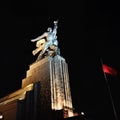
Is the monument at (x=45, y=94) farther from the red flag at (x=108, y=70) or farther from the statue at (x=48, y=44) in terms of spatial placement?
the red flag at (x=108, y=70)

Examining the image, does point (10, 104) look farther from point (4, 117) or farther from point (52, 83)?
point (52, 83)

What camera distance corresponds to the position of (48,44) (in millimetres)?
34156

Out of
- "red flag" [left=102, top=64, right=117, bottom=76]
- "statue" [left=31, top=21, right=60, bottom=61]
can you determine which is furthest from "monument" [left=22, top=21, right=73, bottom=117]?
"red flag" [left=102, top=64, right=117, bottom=76]

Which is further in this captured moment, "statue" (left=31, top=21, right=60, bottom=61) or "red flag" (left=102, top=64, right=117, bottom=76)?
"statue" (left=31, top=21, right=60, bottom=61)

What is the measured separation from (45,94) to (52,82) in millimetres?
1999

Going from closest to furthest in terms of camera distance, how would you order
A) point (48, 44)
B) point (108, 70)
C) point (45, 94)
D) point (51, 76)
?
point (108, 70)
point (45, 94)
point (51, 76)
point (48, 44)

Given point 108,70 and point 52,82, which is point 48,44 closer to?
point 52,82

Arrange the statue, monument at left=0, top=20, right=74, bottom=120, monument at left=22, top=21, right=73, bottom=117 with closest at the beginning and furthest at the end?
1. monument at left=0, top=20, right=74, bottom=120
2. monument at left=22, top=21, right=73, bottom=117
3. the statue

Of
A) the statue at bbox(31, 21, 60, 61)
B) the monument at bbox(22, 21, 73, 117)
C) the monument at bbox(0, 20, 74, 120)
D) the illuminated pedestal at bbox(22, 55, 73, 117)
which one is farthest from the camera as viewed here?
the statue at bbox(31, 21, 60, 61)

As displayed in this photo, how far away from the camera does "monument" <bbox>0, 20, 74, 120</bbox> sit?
86.3 ft

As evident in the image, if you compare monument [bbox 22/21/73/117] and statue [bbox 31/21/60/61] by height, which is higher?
statue [bbox 31/21/60/61]

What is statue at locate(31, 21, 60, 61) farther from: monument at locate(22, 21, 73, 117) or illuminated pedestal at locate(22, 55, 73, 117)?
illuminated pedestal at locate(22, 55, 73, 117)

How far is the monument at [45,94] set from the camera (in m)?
26.3

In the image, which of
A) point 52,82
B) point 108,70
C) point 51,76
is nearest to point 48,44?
point 51,76
